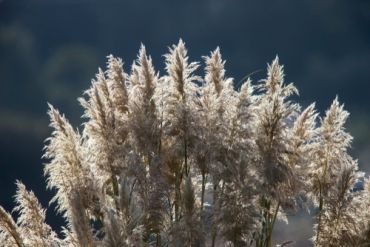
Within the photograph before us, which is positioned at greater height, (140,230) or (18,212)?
(18,212)

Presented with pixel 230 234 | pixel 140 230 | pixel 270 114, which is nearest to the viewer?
pixel 140 230

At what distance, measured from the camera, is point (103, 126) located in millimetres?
4809

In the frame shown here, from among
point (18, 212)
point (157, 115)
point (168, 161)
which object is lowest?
point (18, 212)

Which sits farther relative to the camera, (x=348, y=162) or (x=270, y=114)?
(x=348, y=162)

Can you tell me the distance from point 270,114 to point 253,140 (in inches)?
9.3

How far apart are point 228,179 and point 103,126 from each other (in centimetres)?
107

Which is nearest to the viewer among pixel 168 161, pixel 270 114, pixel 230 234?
pixel 230 234

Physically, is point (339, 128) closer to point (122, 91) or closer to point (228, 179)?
point (228, 179)

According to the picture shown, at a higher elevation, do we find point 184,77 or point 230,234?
point 184,77

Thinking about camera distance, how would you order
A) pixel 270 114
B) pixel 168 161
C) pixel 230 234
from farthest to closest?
pixel 168 161 → pixel 270 114 → pixel 230 234

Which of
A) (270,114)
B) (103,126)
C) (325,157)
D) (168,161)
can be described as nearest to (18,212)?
(103,126)

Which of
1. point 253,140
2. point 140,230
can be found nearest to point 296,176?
point 253,140

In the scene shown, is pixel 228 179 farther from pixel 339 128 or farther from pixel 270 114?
pixel 339 128

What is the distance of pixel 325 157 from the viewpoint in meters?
4.98
